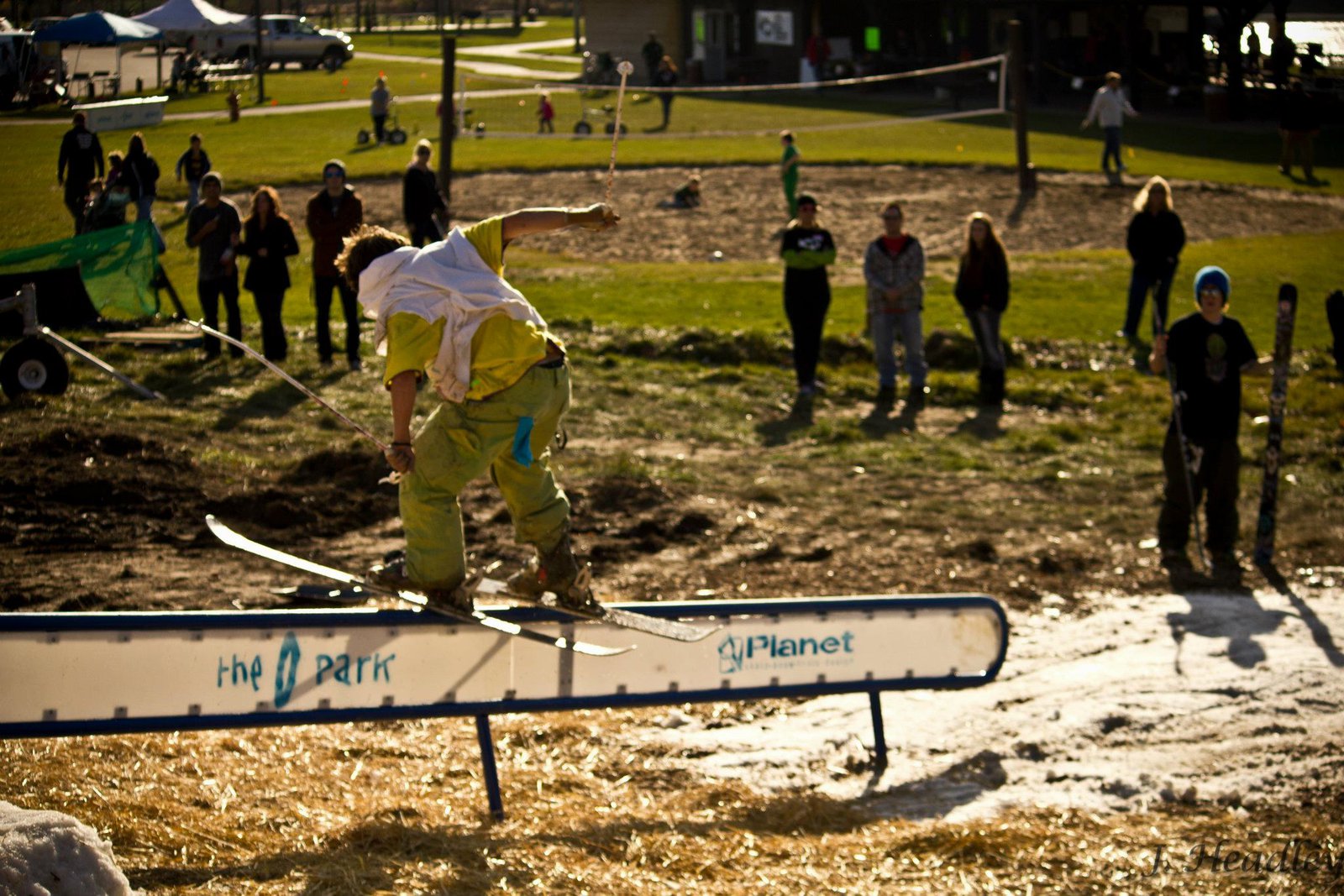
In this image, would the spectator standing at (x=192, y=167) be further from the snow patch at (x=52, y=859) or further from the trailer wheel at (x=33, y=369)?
the snow patch at (x=52, y=859)

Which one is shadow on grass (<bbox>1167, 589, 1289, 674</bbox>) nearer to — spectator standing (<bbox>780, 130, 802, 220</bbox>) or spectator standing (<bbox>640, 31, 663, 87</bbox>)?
spectator standing (<bbox>780, 130, 802, 220</bbox>)

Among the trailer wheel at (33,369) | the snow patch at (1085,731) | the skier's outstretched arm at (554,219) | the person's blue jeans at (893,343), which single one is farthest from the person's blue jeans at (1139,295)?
the skier's outstretched arm at (554,219)

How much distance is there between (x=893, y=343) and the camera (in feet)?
47.3

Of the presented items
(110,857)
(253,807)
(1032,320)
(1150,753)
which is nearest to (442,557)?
(253,807)

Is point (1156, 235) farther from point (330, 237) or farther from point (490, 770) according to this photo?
point (490, 770)

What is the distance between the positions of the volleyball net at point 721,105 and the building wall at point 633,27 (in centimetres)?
111

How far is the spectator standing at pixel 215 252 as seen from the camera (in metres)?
12.6

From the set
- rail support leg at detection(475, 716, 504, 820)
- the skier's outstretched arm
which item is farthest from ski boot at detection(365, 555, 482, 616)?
the skier's outstretched arm

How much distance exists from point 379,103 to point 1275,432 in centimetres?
1146

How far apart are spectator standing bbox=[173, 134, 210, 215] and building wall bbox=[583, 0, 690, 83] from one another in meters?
16.6

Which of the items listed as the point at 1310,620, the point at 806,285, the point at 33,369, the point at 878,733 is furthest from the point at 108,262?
the point at 1310,620

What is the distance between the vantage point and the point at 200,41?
→ 1124 cm

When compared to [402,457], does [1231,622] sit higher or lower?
lower

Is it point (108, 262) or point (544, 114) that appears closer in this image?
point (108, 262)
